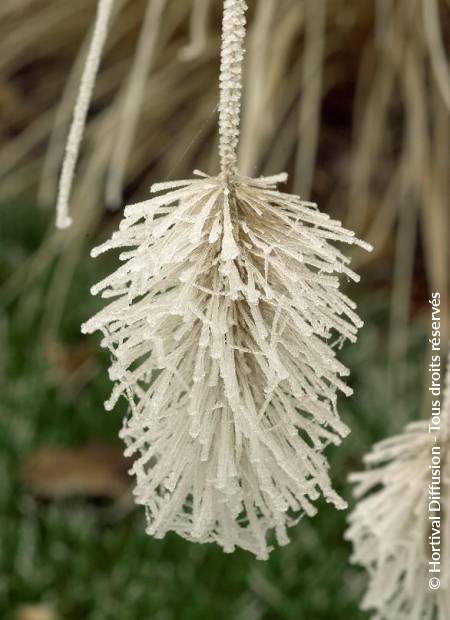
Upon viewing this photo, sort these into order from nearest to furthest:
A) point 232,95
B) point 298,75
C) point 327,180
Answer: point 232,95, point 298,75, point 327,180

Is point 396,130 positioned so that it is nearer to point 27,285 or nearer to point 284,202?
point 27,285

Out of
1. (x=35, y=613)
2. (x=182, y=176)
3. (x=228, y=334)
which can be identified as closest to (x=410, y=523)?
(x=228, y=334)

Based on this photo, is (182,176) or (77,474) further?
(182,176)

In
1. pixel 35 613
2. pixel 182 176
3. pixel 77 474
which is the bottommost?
pixel 35 613

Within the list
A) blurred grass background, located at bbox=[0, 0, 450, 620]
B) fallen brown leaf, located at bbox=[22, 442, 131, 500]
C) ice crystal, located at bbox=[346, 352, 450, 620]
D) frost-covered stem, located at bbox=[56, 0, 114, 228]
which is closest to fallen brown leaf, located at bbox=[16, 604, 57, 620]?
blurred grass background, located at bbox=[0, 0, 450, 620]

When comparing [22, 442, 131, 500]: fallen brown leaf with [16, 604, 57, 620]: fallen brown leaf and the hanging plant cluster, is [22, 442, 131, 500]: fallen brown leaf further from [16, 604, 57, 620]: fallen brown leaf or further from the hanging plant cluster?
the hanging plant cluster

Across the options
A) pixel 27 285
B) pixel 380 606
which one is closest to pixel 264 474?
pixel 380 606

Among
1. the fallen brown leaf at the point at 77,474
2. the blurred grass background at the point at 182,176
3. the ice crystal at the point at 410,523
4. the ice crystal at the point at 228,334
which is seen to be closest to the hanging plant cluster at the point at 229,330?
the ice crystal at the point at 228,334

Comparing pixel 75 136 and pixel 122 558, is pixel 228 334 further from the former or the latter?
pixel 122 558
